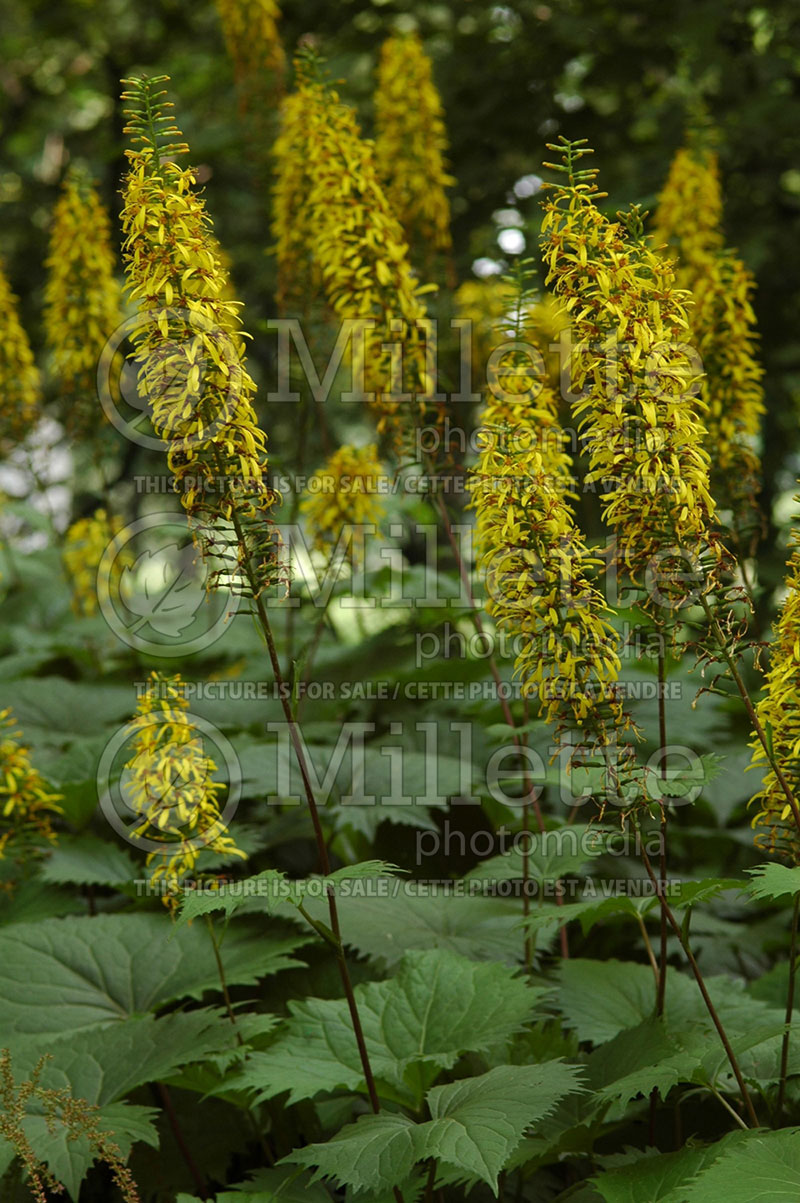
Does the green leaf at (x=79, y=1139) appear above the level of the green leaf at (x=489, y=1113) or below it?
below

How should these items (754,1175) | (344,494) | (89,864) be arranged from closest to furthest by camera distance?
(754,1175)
(89,864)
(344,494)

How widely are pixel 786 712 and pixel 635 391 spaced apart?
2.30 feet

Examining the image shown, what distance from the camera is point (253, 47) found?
5.27 metres

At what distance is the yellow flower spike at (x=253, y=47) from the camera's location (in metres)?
5.20

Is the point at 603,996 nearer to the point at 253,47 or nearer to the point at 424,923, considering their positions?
the point at 424,923

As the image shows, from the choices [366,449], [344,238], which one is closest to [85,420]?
[366,449]

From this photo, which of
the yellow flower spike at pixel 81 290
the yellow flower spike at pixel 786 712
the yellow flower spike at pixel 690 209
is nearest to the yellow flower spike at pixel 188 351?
the yellow flower spike at pixel 786 712

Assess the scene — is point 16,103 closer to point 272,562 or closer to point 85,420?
point 85,420

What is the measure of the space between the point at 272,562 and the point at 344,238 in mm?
1639

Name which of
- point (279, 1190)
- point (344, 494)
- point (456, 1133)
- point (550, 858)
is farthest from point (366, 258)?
point (279, 1190)

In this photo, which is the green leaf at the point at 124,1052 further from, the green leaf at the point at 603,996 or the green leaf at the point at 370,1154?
the green leaf at the point at 603,996

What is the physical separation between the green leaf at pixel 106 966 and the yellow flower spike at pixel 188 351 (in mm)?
1391

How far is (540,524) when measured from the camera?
2191 mm

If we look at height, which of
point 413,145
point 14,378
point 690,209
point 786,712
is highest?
point 413,145
